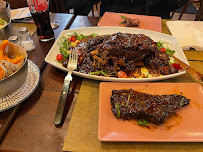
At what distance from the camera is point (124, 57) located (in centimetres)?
156

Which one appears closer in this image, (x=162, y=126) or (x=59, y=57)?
A: (x=162, y=126)

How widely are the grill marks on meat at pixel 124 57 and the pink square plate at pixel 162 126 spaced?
28 centimetres

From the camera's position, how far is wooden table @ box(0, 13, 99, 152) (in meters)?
1.08

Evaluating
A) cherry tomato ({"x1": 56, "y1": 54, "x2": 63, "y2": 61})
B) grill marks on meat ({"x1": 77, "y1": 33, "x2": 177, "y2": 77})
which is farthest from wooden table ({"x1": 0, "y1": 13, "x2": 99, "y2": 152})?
grill marks on meat ({"x1": 77, "y1": 33, "x2": 177, "y2": 77})

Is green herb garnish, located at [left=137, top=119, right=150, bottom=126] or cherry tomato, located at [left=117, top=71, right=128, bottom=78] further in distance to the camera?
cherry tomato, located at [left=117, top=71, right=128, bottom=78]

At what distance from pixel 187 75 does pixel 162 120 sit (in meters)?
0.77

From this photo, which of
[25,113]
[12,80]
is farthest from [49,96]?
[12,80]

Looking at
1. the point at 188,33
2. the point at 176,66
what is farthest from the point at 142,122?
the point at 188,33

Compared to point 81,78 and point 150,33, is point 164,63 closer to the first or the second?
point 150,33

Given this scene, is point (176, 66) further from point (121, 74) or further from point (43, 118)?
Answer: point (43, 118)

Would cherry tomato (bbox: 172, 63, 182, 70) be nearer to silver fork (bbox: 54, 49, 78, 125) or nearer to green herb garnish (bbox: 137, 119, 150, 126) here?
green herb garnish (bbox: 137, 119, 150, 126)

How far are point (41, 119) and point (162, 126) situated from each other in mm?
854

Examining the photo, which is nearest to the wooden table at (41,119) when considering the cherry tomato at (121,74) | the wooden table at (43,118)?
the wooden table at (43,118)

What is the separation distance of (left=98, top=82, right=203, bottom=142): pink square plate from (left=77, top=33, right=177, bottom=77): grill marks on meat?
280 millimetres
